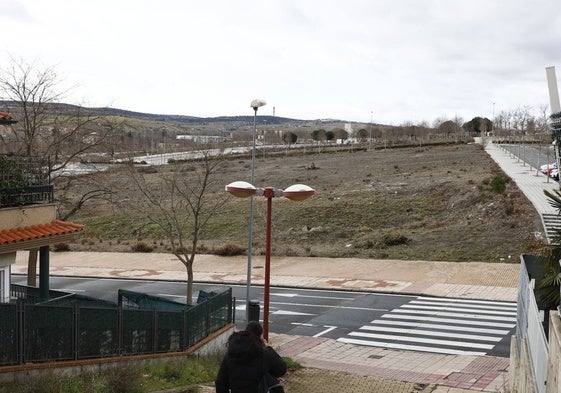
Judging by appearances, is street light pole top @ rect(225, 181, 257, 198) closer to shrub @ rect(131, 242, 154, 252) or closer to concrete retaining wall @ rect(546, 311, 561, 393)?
concrete retaining wall @ rect(546, 311, 561, 393)

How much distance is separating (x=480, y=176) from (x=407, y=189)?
230 inches

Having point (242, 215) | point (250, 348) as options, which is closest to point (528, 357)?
point (250, 348)

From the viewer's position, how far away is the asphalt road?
773 inches

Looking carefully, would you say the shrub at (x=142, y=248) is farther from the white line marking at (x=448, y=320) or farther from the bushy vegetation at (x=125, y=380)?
the bushy vegetation at (x=125, y=380)

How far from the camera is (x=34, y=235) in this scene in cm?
1457

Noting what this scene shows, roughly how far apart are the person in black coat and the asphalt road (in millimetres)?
13176

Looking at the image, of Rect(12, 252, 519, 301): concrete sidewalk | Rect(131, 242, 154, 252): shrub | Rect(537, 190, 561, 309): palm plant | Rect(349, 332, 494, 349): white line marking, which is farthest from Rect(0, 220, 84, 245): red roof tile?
Rect(131, 242, 154, 252): shrub

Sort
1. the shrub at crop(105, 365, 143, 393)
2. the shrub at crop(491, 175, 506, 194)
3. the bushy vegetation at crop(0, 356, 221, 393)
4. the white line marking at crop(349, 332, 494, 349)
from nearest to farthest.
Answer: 1. the bushy vegetation at crop(0, 356, 221, 393)
2. the shrub at crop(105, 365, 143, 393)
3. the white line marking at crop(349, 332, 494, 349)
4. the shrub at crop(491, 175, 506, 194)

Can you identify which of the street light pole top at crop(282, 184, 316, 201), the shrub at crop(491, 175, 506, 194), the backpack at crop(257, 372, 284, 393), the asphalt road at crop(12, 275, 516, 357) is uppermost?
the street light pole top at crop(282, 184, 316, 201)

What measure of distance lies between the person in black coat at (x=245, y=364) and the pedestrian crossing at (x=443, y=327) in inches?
515

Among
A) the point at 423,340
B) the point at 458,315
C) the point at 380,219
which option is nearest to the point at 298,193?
the point at 423,340

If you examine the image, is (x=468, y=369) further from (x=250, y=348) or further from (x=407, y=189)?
(x=407, y=189)

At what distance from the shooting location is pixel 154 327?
47.7 feet

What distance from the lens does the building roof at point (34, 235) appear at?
13875 mm
